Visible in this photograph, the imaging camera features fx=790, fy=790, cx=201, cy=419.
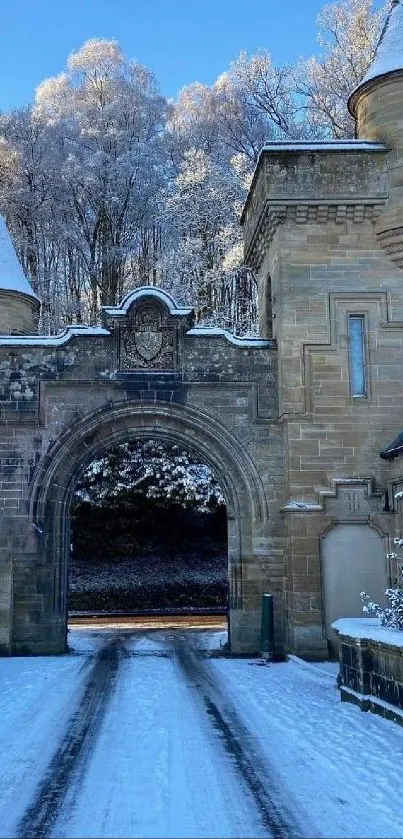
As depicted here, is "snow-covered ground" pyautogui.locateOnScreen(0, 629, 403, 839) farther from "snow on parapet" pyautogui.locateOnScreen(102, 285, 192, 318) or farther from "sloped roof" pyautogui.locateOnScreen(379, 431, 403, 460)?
"snow on parapet" pyautogui.locateOnScreen(102, 285, 192, 318)

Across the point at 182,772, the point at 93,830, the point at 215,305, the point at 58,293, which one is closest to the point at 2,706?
the point at 182,772

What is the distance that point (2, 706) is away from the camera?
378 inches

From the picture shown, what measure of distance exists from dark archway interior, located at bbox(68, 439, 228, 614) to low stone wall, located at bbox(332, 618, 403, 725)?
15.7 m

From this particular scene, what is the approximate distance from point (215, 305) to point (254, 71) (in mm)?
9294

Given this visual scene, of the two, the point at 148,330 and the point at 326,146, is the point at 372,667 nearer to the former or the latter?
the point at 148,330

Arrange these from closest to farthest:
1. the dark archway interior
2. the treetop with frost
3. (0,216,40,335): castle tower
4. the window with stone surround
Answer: the window with stone surround → (0,216,40,335): castle tower → the dark archway interior → the treetop with frost

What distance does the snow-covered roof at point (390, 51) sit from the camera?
15094 millimetres

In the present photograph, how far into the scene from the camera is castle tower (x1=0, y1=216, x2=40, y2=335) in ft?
61.2

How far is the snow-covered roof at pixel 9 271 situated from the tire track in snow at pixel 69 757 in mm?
9840

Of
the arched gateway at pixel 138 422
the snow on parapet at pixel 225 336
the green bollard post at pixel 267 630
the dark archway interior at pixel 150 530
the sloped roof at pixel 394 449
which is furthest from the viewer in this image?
the dark archway interior at pixel 150 530

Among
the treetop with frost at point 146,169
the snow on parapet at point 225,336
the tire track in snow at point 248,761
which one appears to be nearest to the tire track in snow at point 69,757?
the tire track in snow at point 248,761

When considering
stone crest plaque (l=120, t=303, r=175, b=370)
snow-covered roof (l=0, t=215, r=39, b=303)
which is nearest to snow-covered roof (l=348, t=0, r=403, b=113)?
stone crest plaque (l=120, t=303, r=175, b=370)

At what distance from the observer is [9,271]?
19125mm

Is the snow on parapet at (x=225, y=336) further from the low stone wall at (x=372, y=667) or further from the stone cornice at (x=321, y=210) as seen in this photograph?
the low stone wall at (x=372, y=667)
